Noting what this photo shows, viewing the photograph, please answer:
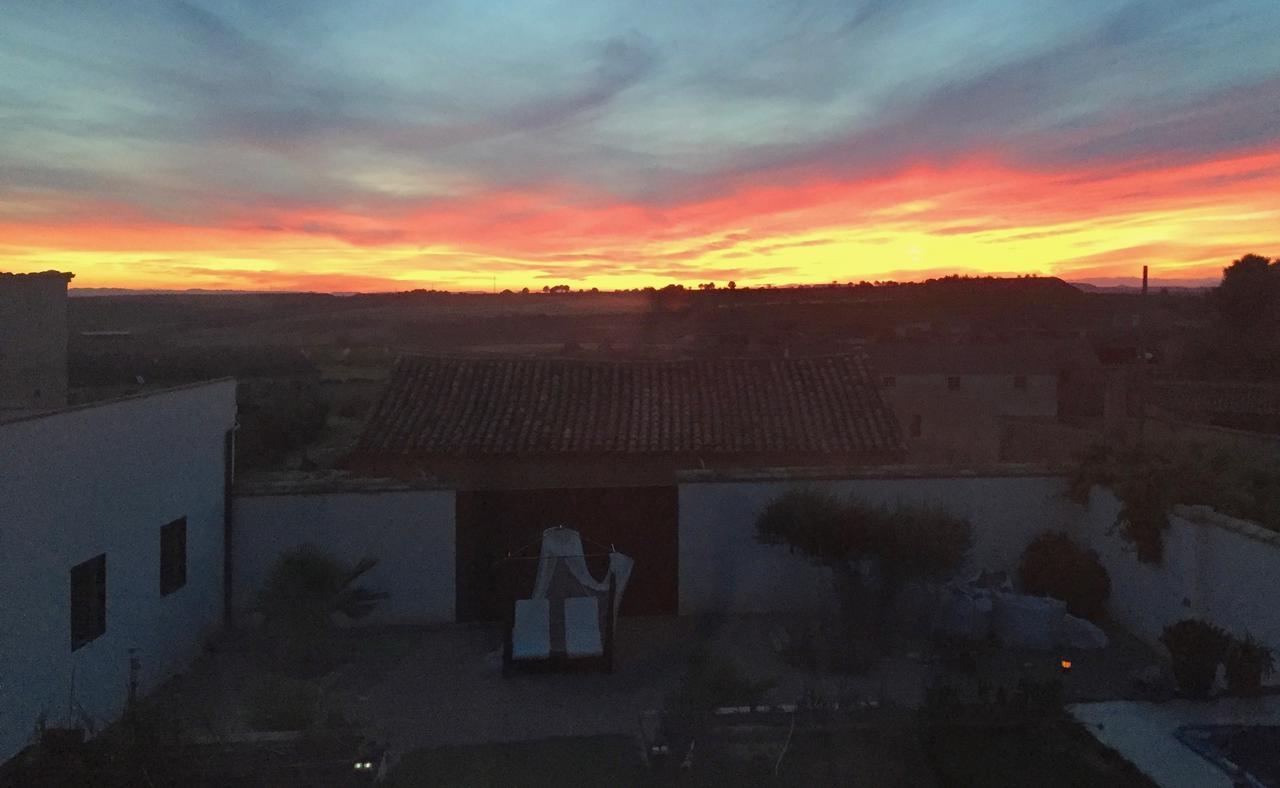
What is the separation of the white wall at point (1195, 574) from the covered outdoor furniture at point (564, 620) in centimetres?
611

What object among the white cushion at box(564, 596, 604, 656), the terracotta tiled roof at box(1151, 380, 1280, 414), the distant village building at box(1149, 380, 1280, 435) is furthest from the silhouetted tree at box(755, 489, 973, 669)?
the terracotta tiled roof at box(1151, 380, 1280, 414)

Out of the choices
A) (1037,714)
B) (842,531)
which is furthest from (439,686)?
(1037,714)

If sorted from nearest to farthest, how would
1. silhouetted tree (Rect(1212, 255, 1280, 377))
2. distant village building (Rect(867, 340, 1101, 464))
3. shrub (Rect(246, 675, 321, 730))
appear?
shrub (Rect(246, 675, 321, 730)) < silhouetted tree (Rect(1212, 255, 1280, 377)) < distant village building (Rect(867, 340, 1101, 464))

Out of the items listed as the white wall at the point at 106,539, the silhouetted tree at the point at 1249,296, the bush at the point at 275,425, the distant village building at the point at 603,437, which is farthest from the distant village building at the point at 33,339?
the silhouetted tree at the point at 1249,296

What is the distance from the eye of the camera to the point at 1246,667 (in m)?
8.28

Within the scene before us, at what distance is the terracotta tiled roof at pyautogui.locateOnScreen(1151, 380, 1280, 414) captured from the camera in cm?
2292

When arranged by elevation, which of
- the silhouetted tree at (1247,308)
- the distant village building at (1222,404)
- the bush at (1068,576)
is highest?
the silhouetted tree at (1247,308)

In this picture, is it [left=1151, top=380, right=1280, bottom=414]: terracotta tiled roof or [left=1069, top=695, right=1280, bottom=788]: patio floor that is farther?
[left=1151, top=380, right=1280, bottom=414]: terracotta tiled roof

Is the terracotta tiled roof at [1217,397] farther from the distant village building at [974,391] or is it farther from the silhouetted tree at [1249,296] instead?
the silhouetted tree at [1249,296]

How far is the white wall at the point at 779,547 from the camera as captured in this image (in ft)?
41.9

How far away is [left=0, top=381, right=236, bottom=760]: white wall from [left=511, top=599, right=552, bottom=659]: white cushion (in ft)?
12.5

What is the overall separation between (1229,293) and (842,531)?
31475 mm

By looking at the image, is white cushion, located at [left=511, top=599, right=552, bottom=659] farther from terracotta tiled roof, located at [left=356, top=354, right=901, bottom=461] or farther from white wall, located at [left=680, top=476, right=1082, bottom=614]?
terracotta tiled roof, located at [left=356, top=354, right=901, bottom=461]

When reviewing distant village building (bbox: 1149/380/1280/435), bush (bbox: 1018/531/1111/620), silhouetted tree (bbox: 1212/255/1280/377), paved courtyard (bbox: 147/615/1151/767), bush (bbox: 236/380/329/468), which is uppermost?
silhouetted tree (bbox: 1212/255/1280/377)
